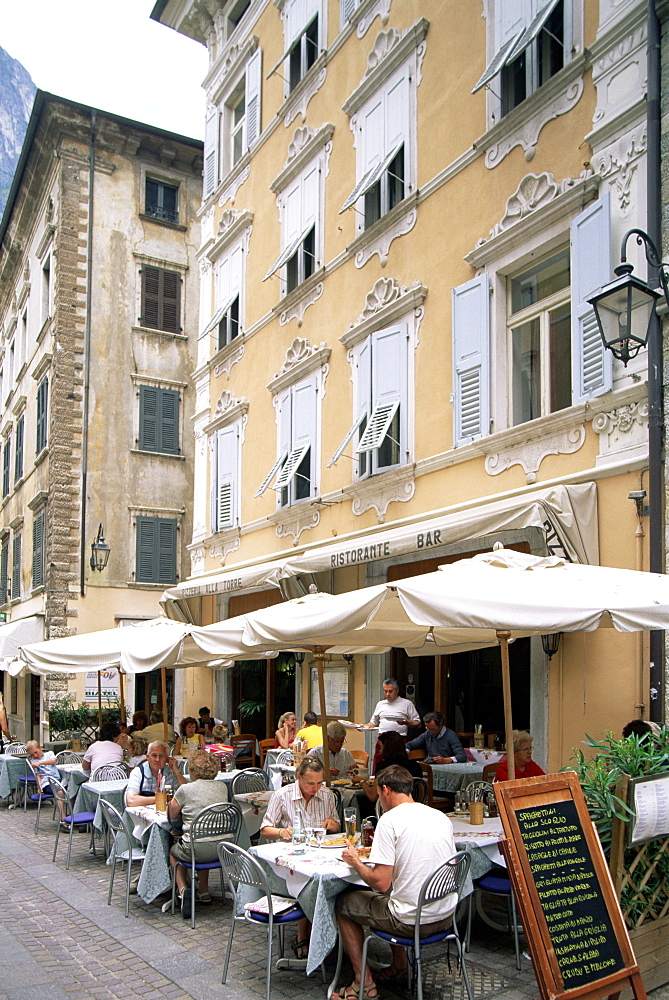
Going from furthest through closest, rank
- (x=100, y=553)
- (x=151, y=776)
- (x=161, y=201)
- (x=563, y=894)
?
(x=161, y=201) < (x=100, y=553) < (x=151, y=776) < (x=563, y=894)

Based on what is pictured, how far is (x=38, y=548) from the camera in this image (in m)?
24.8

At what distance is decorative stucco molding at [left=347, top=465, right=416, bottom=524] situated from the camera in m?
11.6

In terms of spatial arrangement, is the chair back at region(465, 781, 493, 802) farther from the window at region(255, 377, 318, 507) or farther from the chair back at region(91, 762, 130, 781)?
the window at region(255, 377, 318, 507)

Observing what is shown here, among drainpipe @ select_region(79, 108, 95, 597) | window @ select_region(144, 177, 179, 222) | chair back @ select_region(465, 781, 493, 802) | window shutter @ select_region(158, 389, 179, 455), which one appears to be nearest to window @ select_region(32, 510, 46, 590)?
drainpipe @ select_region(79, 108, 95, 597)

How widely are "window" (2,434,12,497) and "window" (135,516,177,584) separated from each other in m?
9.23

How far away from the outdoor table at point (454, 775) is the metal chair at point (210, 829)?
2538 mm

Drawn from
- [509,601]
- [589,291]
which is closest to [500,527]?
[589,291]

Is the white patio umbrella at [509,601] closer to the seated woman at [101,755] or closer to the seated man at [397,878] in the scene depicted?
the seated man at [397,878]

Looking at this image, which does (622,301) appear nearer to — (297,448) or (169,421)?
(297,448)

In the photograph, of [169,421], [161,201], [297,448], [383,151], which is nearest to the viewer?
[383,151]

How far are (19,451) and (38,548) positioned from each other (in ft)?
18.9

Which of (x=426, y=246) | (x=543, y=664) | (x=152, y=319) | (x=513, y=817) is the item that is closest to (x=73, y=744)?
(x=543, y=664)

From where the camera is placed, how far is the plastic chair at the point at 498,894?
238 inches

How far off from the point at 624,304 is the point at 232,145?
13977 mm
